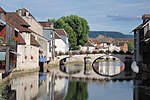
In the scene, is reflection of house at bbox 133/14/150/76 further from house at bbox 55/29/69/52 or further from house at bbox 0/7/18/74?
house at bbox 55/29/69/52

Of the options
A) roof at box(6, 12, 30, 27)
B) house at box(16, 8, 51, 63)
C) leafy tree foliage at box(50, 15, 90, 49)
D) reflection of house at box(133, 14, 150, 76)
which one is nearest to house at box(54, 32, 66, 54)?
leafy tree foliage at box(50, 15, 90, 49)

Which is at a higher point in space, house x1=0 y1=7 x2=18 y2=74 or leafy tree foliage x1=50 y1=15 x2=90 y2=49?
leafy tree foliage x1=50 y1=15 x2=90 y2=49

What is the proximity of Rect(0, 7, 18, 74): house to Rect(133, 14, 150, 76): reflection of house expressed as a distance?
2180cm

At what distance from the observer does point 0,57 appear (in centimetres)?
3900

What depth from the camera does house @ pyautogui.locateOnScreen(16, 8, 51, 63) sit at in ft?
218

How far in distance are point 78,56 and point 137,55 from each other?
1923cm

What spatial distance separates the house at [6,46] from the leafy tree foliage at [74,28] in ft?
175

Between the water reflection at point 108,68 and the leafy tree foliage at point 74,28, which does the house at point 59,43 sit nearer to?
the leafy tree foliage at point 74,28

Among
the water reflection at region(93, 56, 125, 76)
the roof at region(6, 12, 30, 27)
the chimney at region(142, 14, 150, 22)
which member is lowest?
the water reflection at region(93, 56, 125, 76)

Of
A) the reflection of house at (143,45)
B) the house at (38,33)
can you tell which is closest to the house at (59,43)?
the house at (38,33)

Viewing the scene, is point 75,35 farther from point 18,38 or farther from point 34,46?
Result: point 18,38

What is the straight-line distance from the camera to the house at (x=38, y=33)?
66.6 m

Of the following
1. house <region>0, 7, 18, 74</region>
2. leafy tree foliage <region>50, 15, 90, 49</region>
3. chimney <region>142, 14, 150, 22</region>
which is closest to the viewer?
house <region>0, 7, 18, 74</region>

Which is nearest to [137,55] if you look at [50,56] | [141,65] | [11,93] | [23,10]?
[141,65]
